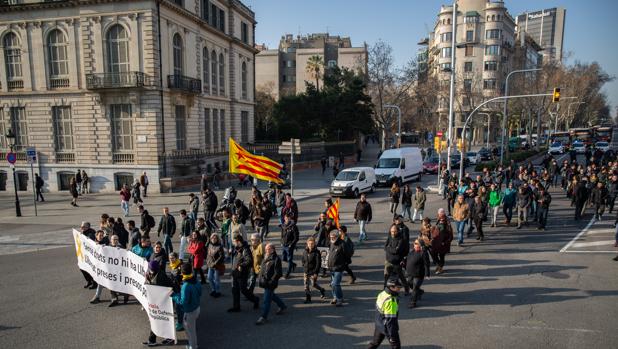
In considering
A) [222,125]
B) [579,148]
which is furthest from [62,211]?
[579,148]

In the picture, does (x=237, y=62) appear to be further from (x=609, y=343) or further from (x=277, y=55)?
(x=277, y=55)

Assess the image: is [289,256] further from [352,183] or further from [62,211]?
[62,211]

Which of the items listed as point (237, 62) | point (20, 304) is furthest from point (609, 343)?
point (237, 62)

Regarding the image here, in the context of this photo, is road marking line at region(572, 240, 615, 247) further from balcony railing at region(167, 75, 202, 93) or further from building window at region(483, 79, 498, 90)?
building window at region(483, 79, 498, 90)

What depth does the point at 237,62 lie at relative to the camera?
4144 centimetres

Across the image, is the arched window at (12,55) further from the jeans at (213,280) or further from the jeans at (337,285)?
the jeans at (337,285)

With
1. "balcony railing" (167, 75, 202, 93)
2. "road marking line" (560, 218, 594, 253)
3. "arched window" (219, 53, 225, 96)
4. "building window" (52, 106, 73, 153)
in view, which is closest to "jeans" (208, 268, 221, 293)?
"road marking line" (560, 218, 594, 253)

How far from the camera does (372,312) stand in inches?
342

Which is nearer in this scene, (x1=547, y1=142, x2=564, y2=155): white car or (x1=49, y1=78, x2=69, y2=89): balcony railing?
(x1=49, y1=78, x2=69, y2=89): balcony railing

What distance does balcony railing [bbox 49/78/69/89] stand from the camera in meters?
29.6

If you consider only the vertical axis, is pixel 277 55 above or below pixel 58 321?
above

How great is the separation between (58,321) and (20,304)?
1684 mm

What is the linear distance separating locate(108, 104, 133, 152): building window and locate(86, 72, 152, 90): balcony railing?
1530mm

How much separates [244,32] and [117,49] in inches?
693
